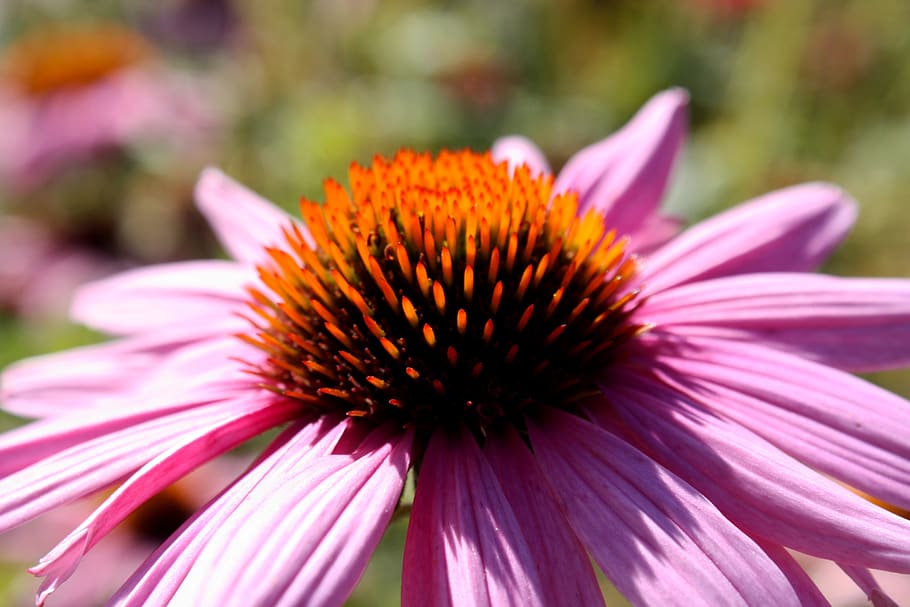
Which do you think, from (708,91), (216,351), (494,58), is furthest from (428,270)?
(708,91)

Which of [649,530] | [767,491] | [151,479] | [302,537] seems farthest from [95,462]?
[767,491]

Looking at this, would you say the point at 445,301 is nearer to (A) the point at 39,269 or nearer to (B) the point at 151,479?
(B) the point at 151,479

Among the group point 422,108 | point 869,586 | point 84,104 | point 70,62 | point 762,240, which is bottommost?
point 869,586

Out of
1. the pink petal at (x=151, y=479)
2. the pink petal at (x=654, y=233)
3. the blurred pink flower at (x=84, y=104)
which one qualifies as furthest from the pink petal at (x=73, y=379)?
the blurred pink flower at (x=84, y=104)

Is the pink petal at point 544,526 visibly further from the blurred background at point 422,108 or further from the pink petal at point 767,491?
the blurred background at point 422,108

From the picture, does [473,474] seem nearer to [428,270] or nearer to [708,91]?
[428,270]
